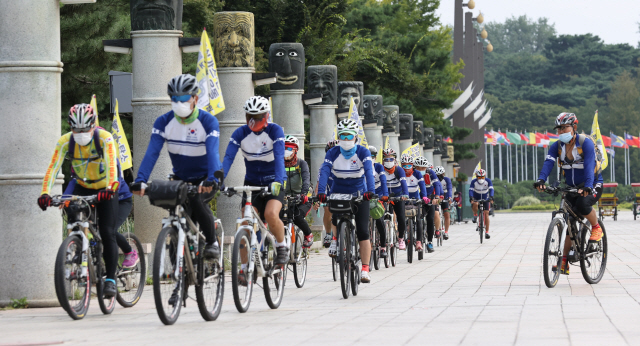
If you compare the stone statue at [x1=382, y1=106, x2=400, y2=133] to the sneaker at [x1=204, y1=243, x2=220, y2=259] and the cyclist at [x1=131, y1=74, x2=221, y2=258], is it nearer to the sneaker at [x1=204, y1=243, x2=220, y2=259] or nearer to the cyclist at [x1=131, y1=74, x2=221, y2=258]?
the cyclist at [x1=131, y1=74, x2=221, y2=258]

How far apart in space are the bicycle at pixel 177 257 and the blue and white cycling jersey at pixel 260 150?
53.4 inches

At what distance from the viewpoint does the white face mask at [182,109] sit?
8.65 meters

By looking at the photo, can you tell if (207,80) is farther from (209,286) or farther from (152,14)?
(209,286)

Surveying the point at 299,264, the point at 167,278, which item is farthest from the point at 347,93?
the point at 167,278

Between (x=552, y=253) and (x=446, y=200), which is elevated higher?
(x=446, y=200)

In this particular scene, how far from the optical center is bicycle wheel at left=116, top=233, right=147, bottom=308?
9852mm

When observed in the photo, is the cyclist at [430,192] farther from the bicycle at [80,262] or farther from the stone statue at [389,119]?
the bicycle at [80,262]

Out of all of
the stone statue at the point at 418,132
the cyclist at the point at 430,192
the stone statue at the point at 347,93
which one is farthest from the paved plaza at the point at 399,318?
the stone statue at the point at 418,132

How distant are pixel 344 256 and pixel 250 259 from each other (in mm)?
1804

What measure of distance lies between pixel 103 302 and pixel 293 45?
443 inches

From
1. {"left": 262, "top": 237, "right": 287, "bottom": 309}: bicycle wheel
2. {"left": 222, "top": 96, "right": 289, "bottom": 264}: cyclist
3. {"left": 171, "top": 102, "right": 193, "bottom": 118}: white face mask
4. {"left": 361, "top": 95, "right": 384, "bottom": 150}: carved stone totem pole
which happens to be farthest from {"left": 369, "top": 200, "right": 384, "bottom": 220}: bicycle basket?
{"left": 361, "top": 95, "right": 384, "bottom": 150}: carved stone totem pole

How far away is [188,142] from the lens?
877cm

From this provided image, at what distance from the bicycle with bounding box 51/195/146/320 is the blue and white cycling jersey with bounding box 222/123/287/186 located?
4.53 ft

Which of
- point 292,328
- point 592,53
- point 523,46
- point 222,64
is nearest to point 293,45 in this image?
point 222,64
